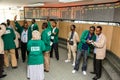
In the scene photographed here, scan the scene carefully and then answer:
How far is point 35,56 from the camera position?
4.71 meters

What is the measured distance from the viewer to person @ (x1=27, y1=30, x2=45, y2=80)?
4.65 meters

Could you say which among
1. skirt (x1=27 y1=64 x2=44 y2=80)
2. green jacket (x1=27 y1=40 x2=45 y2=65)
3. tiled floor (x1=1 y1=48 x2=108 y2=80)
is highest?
green jacket (x1=27 y1=40 x2=45 y2=65)

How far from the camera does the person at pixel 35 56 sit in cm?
465

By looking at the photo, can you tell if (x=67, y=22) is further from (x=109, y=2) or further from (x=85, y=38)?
(x=85, y=38)

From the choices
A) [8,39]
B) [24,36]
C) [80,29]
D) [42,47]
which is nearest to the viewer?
[42,47]

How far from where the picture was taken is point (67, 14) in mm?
9078

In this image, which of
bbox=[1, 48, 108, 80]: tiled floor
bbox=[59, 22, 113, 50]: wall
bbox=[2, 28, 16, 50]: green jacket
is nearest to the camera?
bbox=[1, 48, 108, 80]: tiled floor

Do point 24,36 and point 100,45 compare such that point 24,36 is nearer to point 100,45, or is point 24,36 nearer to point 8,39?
point 8,39

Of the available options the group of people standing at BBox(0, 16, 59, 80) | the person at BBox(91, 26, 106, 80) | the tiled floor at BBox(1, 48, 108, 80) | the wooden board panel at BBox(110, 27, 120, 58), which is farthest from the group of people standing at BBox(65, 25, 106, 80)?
the group of people standing at BBox(0, 16, 59, 80)

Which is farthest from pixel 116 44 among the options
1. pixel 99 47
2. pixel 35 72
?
pixel 35 72

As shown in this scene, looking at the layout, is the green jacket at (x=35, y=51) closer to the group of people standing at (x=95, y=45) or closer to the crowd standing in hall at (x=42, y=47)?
the crowd standing in hall at (x=42, y=47)

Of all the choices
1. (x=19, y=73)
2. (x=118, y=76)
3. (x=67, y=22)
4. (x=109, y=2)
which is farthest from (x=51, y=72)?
(x=67, y=22)

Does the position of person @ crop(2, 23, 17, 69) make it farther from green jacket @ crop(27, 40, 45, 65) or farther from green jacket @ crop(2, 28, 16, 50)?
green jacket @ crop(27, 40, 45, 65)

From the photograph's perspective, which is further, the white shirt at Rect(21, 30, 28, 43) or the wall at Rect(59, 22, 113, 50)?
the white shirt at Rect(21, 30, 28, 43)
